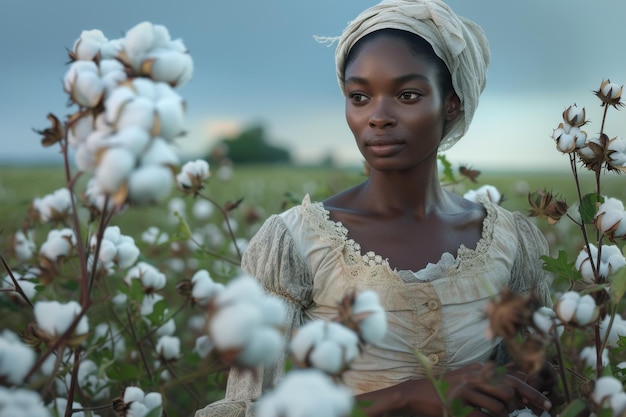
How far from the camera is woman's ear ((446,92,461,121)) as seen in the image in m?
1.69

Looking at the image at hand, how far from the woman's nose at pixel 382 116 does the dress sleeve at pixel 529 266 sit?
0.48m

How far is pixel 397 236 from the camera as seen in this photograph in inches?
64.4

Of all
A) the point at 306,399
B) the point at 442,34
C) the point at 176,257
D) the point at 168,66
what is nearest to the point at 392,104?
the point at 442,34

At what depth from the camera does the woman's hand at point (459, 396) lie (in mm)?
1367

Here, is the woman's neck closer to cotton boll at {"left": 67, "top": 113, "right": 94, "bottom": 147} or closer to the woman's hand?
the woman's hand

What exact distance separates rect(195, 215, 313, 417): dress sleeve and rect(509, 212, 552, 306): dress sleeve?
484mm

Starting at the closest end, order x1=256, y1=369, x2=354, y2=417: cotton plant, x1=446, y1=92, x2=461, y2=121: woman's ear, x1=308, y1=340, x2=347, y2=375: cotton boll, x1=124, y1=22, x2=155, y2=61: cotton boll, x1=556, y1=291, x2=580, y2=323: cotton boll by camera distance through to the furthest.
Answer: x1=256, y1=369, x2=354, y2=417: cotton plant
x1=308, y1=340, x2=347, y2=375: cotton boll
x1=124, y1=22, x2=155, y2=61: cotton boll
x1=556, y1=291, x2=580, y2=323: cotton boll
x1=446, y1=92, x2=461, y2=121: woman's ear

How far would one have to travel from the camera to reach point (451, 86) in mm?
1684

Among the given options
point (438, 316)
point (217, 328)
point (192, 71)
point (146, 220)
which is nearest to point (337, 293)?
point (438, 316)

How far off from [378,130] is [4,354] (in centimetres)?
89

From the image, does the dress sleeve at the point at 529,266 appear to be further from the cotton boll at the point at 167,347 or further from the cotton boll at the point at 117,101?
the cotton boll at the point at 117,101

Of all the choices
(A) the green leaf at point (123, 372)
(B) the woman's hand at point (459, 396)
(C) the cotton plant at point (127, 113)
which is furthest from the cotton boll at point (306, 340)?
(A) the green leaf at point (123, 372)

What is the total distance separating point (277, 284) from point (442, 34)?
608 mm

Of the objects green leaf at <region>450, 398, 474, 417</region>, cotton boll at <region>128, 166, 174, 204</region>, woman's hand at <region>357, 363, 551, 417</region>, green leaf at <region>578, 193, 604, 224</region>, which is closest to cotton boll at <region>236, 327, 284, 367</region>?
cotton boll at <region>128, 166, 174, 204</region>
